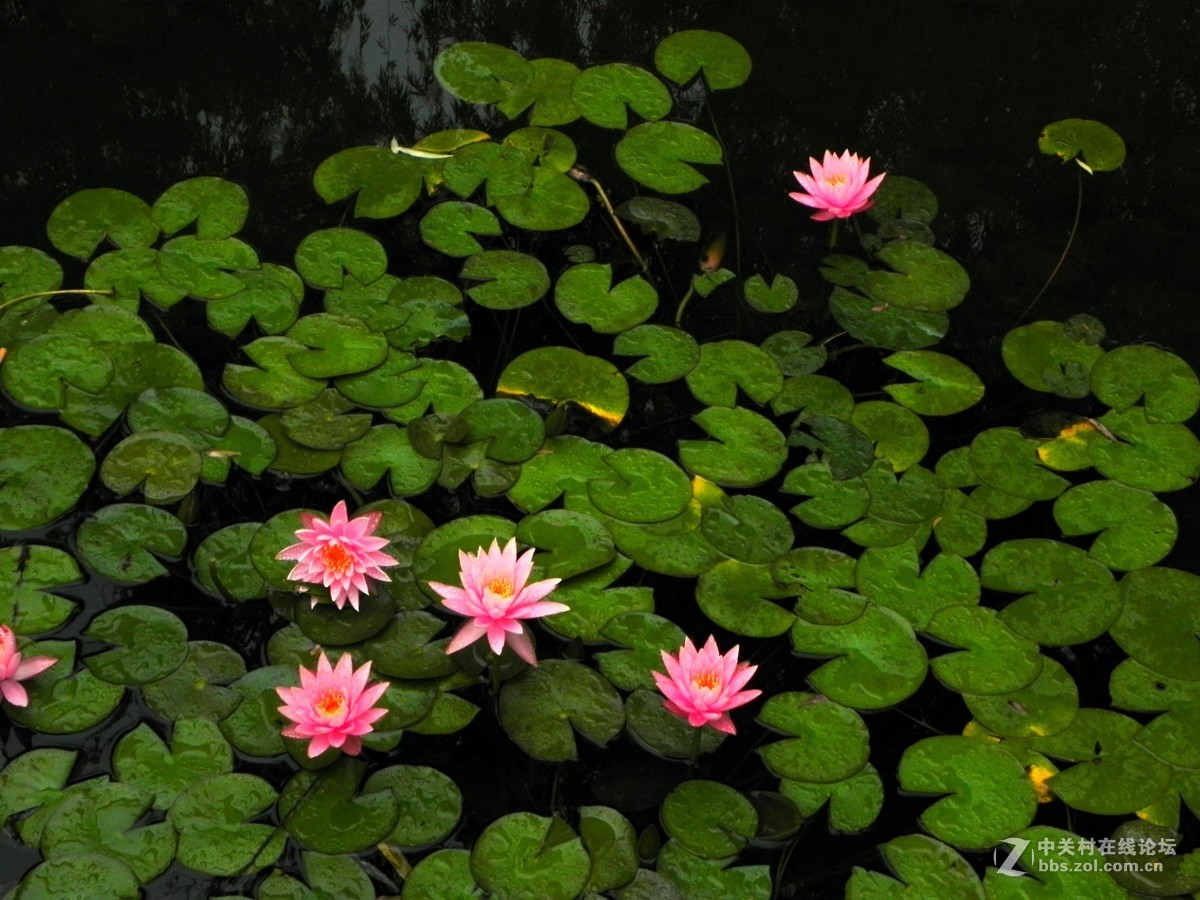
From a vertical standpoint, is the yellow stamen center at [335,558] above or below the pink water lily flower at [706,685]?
above

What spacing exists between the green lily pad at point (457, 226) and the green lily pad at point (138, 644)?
1.07 m

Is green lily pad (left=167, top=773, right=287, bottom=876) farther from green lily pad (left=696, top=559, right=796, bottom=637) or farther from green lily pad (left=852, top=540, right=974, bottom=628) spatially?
green lily pad (left=852, top=540, right=974, bottom=628)

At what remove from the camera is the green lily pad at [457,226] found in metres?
2.70

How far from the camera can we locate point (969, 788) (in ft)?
6.31

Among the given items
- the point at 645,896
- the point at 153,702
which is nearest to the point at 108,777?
the point at 153,702

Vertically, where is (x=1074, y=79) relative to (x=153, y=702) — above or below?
above

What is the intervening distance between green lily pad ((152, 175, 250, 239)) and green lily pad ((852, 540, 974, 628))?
1.60 m

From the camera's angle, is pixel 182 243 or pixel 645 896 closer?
pixel 645 896

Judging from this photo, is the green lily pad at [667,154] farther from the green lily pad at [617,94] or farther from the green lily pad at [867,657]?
the green lily pad at [867,657]

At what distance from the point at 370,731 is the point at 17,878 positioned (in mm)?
548

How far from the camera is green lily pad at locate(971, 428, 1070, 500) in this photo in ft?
7.61

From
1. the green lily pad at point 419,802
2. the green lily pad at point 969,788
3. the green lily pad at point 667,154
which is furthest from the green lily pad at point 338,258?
the green lily pad at point 969,788

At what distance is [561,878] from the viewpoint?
177 centimetres

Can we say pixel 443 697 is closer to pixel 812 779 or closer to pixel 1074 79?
pixel 812 779
